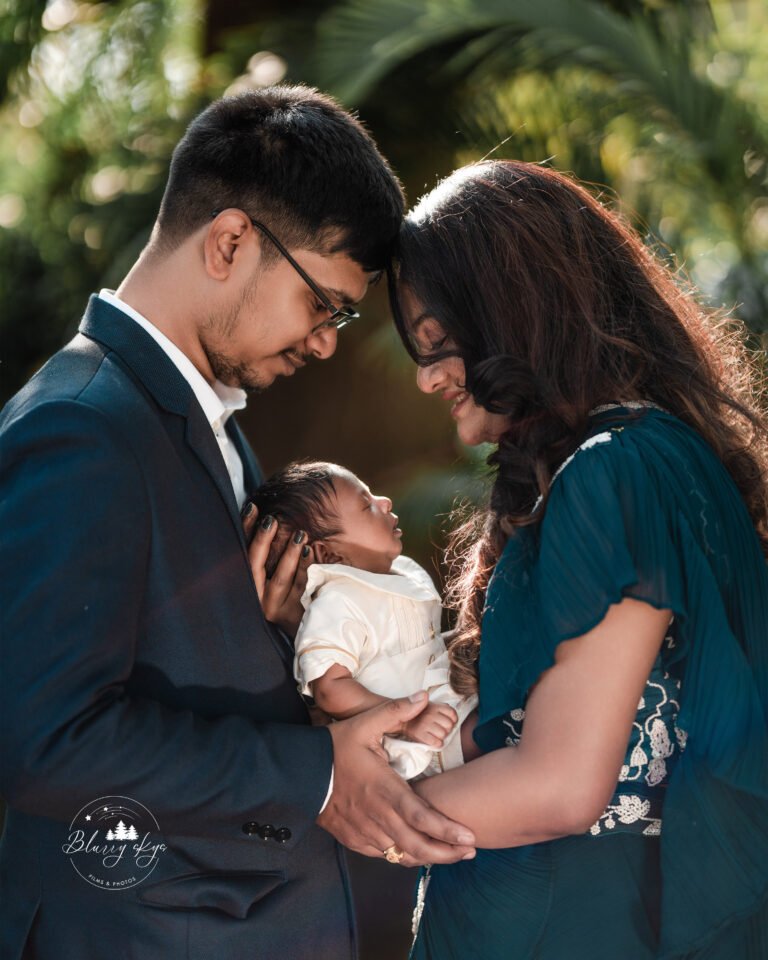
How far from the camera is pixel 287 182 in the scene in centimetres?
240

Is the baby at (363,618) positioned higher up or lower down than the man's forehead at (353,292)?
lower down

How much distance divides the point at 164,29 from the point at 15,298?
3362 millimetres

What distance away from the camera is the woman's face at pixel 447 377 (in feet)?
7.47

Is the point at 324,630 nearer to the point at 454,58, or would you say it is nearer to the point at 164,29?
the point at 454,58

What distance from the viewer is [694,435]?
6.72 feet

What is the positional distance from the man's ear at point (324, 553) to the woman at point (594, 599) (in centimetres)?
42

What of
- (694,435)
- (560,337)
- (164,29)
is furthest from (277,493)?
(164,29)

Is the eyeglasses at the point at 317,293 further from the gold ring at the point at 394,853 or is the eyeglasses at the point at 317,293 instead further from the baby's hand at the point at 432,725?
the gold ring at the point at 394,853

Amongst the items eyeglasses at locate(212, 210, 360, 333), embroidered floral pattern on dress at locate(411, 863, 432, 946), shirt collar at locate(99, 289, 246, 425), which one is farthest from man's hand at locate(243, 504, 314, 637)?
embroidered floral pattern on dress at locate(411, 863, 432, 946)

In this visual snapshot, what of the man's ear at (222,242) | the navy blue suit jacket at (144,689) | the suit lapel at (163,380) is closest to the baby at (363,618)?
the navy blue suit jacket at (144,689)

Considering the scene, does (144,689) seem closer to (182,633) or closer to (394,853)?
(182,633)

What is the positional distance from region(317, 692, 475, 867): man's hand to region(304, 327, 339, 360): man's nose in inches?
36.0
